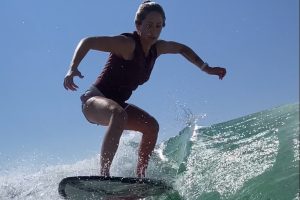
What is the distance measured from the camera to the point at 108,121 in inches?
126

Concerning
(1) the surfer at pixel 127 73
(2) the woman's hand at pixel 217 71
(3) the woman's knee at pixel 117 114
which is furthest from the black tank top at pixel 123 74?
(2) the woman's hand at pixel 217 71

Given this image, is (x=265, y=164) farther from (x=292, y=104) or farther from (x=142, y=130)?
(x=292, y=104)

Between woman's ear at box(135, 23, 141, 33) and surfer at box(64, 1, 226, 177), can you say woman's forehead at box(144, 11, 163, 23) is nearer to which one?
surfer at box(64, 1, 226, 177)

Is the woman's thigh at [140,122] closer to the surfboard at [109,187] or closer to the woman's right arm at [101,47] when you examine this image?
the woman's right arm at [101,47]

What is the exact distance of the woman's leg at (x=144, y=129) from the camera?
3777 mm

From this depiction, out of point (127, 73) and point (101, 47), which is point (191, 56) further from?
point (101, 47)

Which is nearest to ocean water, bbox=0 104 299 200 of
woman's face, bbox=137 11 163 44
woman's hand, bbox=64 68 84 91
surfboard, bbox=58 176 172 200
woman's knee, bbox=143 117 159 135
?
surfboard, bbox=58 176 172 200

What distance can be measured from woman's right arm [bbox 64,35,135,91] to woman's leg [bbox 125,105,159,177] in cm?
57

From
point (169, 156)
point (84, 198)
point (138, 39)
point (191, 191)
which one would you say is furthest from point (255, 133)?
point (84, 198)

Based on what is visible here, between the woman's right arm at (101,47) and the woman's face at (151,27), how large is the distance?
0.14 m

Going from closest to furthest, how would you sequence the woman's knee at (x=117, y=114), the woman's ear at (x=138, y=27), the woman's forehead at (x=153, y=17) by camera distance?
1. the woman's knee at (x=117, y=114)
2. the woman's forehead at (x=153, y=17)
3. the woman's ear at (x=138, y=27)

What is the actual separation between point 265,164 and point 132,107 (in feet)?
4.43

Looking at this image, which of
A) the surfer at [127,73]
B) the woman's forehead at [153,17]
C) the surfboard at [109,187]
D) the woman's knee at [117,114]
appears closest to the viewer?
the surfboard at [109,187]

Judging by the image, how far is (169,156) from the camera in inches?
233
